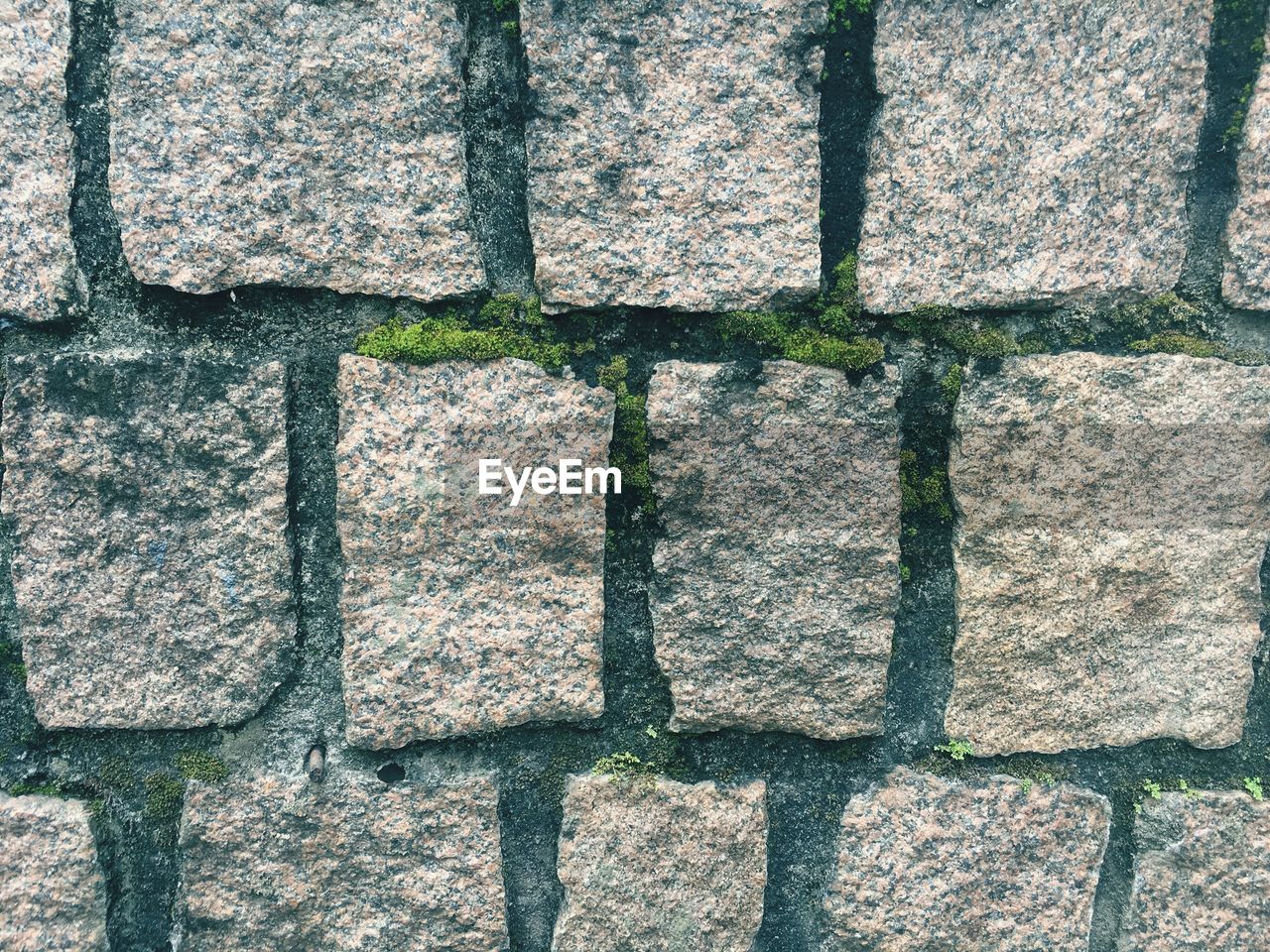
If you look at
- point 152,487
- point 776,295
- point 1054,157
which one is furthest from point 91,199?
point 1054,157

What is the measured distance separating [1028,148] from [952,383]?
0.36 m

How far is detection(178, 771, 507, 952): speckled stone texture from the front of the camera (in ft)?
4.15

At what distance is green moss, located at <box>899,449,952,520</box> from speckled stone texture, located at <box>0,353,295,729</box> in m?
0.95

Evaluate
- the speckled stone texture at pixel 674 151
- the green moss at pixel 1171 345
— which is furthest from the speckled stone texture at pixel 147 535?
the green moss at pixel 1171 345

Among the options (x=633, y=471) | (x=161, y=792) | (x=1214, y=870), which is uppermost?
(x=633, y=471)

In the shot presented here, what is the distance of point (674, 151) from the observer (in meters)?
1.16

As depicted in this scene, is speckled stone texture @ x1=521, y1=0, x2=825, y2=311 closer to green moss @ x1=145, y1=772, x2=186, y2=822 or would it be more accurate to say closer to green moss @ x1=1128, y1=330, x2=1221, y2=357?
green moss @ x1=1128, y1=330, x2=1221, y2=357

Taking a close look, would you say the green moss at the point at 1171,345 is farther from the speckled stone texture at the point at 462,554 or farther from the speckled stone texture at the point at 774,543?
the speckled stone texture at the point at 462,554

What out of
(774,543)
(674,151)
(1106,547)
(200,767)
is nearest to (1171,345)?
(1106,547)

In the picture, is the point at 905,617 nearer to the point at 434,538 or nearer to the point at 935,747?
the point at 935,747

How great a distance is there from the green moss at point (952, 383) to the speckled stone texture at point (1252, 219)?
44cm

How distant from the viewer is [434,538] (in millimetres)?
1201

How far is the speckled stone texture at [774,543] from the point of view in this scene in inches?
48.0

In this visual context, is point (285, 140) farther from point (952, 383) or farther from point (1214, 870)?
point (1214, 870)
